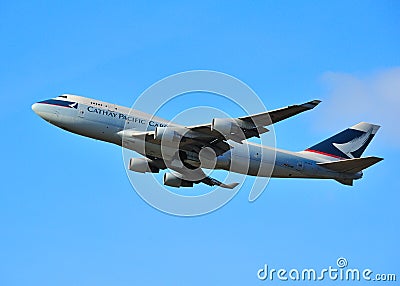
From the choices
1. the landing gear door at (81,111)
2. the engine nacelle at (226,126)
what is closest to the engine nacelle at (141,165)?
the landing gear door at (81,111)

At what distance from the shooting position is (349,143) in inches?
2443

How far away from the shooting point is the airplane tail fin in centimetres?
6119

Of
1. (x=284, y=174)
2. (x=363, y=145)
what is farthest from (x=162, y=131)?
(x=363, y=145)

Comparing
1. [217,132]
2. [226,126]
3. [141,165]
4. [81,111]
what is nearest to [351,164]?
[217,132]

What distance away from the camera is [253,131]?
165 ft

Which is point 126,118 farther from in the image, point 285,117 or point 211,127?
point 285,117

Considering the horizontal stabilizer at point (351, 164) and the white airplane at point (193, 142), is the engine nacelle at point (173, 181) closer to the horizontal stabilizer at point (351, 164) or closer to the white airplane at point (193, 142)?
the white airplane at point (193, 142)

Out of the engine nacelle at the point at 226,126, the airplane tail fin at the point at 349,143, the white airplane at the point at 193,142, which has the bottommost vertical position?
the engine nacelle at the point at 226,126

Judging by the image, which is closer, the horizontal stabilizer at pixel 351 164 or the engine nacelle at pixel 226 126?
the engine nacelle at pixel 226 126

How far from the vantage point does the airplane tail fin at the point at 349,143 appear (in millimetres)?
61188

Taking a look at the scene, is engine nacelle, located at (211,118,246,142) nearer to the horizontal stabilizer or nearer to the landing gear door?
the landing gear door

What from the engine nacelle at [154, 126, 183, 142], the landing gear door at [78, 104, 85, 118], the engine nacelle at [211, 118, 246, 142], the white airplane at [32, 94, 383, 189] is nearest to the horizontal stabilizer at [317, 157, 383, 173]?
the white airplane at [32, 94, 383, 189]

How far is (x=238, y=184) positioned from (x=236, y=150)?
9.87 feet

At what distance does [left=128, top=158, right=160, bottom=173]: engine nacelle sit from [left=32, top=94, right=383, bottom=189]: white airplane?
10 cm
